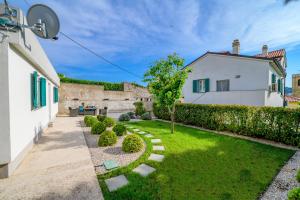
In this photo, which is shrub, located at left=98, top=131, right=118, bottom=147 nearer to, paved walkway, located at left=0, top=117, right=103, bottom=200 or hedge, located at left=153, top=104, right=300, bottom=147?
paved walkway, located at left=0, top=117, right=103, bottom=200

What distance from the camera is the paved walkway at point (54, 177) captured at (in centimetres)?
301

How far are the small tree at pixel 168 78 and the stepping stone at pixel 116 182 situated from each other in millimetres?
5072

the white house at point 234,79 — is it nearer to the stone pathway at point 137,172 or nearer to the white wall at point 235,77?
the white wall at point 235,77

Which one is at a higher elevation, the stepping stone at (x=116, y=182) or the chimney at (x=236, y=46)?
the chimney at (x=236, y=46)

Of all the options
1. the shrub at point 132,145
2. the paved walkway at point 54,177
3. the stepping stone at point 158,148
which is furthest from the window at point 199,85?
the paved walkway at point 54,177

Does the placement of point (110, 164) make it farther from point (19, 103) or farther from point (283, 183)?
point (283, 183)


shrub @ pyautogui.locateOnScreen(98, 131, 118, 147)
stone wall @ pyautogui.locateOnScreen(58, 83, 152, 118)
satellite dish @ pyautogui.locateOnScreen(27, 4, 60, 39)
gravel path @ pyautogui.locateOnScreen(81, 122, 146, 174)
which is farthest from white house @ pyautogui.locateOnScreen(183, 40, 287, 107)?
satellite dish @ pyautogui.locateOnScreen(27, 4, 60, 39)

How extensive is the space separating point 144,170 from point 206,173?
1.69 metres

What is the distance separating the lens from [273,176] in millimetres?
3922

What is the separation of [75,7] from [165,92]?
6305 mm

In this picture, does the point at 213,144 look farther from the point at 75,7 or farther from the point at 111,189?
the point at 75,7

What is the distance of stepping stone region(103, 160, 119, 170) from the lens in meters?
4.12

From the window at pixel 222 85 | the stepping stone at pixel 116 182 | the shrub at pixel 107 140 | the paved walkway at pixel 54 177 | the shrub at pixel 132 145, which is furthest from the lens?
the window at pixel 222 85

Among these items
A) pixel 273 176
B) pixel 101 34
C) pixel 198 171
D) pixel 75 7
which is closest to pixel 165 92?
pixel 198 171
